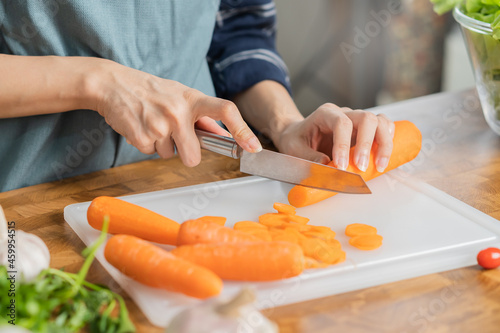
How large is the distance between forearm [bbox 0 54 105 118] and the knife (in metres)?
0.26

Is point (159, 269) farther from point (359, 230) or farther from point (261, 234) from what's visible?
point (359, 230)

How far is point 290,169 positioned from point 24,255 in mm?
539

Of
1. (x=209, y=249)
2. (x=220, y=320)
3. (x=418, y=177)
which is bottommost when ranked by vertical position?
(x=418, y=177)

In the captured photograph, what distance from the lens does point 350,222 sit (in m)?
1.04

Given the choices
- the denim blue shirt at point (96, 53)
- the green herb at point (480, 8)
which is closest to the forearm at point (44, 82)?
the denim blue shirt at point (96, 53)

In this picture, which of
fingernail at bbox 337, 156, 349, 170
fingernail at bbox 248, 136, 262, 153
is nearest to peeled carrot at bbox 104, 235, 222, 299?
fingernail at bbox 248, 136, 262, 153

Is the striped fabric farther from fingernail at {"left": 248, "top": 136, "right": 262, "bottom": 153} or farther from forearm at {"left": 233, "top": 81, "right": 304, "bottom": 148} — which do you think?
fingernail at {"left": 248, "top": 136, "right": 262, "bottom": 153}

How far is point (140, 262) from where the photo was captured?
0.81 m

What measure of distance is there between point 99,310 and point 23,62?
574 mm

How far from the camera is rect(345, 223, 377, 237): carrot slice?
96cm

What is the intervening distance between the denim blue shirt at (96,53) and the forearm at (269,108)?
0.10 ft

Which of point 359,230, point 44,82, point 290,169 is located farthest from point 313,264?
point 44,82

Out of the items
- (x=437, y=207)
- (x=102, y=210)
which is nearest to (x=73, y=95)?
(x=102, y=210)

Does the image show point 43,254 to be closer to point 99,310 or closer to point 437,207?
point 99,310
